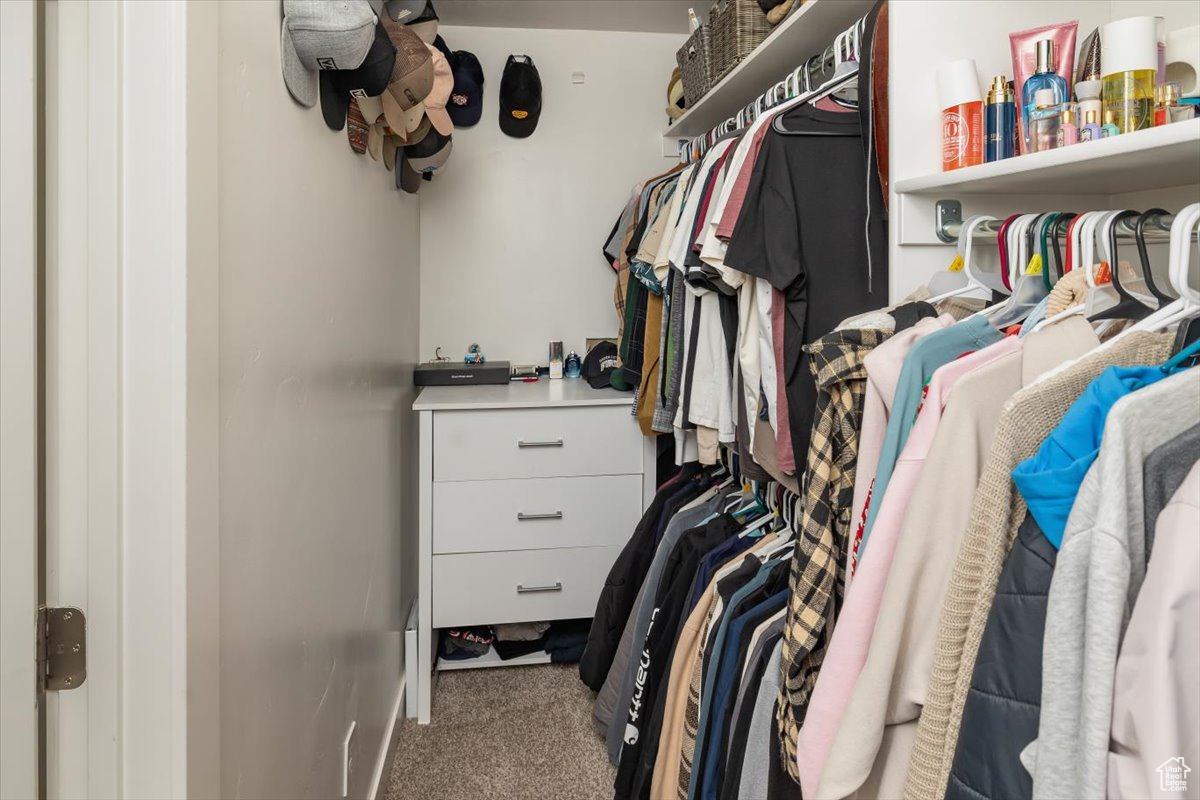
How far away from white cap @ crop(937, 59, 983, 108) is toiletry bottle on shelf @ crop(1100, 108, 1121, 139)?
0.21m

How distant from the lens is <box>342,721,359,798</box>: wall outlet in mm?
1454

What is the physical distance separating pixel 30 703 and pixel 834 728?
828mm

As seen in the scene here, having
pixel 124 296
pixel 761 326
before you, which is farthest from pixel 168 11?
pixel 761 326

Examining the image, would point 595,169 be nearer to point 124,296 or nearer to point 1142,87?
point 1142,87

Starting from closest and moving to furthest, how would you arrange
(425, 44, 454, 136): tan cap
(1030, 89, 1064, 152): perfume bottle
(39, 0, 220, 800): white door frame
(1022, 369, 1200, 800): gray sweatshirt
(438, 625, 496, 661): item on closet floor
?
(1022, 369, 1200, 800): gray sweatshirt
(39, 0, 220, 800): white door frame
(1030, 89, 1064, 152): perfume bottle
(425, 44, 454, 136): tan cap
(438, 625, 496, 661): item on closet floor

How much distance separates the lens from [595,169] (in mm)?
2842

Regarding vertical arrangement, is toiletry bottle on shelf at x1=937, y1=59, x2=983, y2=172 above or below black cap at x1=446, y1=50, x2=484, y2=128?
below

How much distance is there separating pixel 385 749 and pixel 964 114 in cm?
179

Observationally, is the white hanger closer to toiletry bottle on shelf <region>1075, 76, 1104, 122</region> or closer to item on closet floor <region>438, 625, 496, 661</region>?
toiletry bottle on shelf <region>1075, 76, 1104, 122</region>

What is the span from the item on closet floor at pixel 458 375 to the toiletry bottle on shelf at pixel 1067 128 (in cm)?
184

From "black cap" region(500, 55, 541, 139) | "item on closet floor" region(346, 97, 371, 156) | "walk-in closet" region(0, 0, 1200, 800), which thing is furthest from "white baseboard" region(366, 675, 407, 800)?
"black cap" region(500, 55, 541, 139)

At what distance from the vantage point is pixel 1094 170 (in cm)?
98

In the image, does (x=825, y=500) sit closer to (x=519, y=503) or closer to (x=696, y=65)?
(x=519, y=503)

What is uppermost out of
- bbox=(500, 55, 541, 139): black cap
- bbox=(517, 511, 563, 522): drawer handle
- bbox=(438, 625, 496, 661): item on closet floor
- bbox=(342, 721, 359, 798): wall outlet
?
bbox=(500, 55, 541, 139): black cap
